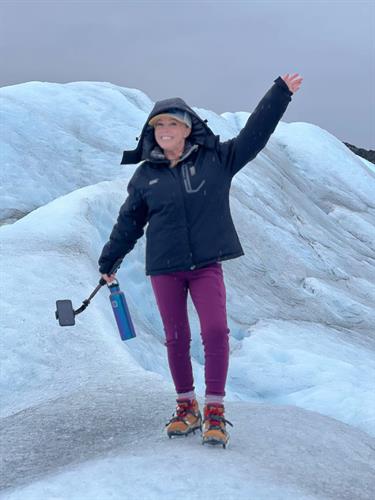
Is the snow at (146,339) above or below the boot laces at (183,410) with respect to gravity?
below

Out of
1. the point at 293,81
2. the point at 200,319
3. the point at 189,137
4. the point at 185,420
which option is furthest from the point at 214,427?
the point at 293,81

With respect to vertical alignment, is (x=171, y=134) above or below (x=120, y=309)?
above

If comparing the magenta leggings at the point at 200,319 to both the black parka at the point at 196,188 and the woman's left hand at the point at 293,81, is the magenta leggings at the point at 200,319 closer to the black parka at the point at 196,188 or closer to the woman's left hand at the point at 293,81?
the black parka at the point at 196,188

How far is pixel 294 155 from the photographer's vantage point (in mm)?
30172

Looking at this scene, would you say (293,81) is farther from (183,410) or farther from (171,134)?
(183,410)

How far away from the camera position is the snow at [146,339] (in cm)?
421

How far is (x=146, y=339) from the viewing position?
9.75 m

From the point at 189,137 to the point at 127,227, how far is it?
736mm

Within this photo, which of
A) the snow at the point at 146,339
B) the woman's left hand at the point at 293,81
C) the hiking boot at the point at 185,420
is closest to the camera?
the snow at the point at 146,339

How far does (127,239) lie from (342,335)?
10041 millimetres

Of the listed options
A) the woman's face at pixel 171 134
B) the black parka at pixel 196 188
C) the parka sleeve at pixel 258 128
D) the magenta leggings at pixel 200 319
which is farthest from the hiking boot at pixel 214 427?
the woman's face at pixel 171 134

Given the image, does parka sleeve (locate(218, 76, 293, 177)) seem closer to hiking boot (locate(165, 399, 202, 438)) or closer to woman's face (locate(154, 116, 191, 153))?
woman's face (locate(154, 116, 191, 153))

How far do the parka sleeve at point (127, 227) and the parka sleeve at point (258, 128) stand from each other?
62 centimetres

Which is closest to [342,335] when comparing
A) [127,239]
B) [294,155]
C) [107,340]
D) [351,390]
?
[351,390]
